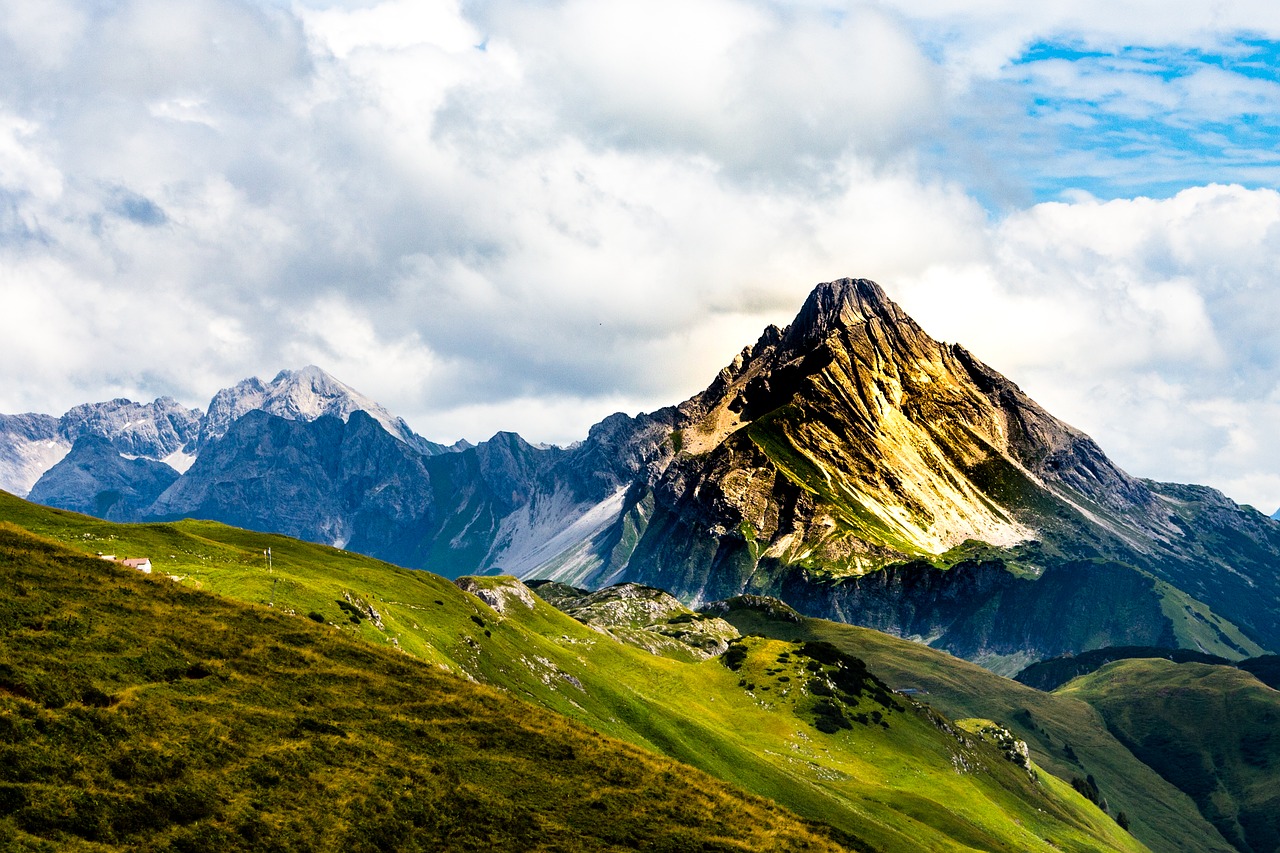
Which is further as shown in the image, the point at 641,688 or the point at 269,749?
the point at 641,688

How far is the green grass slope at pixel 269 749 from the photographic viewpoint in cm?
4862

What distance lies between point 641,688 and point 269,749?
10115 centimetres

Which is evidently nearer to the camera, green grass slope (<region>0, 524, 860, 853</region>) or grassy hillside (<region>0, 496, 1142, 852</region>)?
green grass slope (<region>0, 524, 860, 853</region>)

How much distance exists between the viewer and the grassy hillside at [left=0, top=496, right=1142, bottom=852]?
97.4 m

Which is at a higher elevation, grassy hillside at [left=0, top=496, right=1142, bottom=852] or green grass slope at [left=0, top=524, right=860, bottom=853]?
grassy hillside at [left=0, top=496, right=1142, bottom=852]

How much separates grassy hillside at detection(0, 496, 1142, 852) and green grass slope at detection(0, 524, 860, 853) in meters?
6.85

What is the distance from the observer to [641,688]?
152375mm

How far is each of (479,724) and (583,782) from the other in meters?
8.96

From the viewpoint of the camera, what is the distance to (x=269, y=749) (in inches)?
2216

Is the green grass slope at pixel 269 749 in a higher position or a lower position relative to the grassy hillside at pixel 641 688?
lower

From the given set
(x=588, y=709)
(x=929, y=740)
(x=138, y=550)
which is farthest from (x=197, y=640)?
(x=929, y=740)

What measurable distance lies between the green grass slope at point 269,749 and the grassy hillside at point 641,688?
6.85 metres

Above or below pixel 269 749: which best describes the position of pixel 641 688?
above

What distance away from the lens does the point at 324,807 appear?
5325 cm
